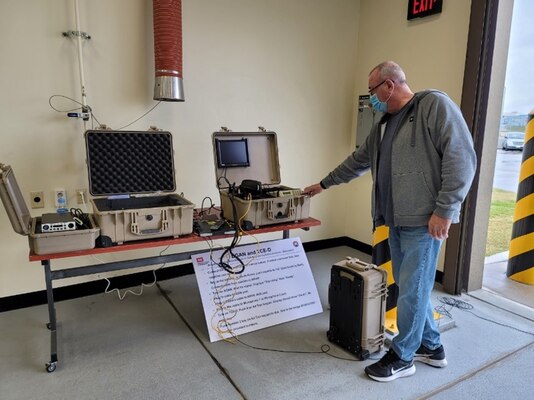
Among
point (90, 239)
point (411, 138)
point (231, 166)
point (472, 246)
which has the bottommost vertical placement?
point (472, 246)

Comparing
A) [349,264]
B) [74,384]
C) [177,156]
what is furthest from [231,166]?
Answer: [74,384]

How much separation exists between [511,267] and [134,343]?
10.5 feet

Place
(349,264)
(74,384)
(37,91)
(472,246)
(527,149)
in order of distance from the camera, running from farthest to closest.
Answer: (527,149)
(472,246)
(37,91)
(349,264)
(74,384)

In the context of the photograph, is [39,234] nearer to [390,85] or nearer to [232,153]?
[232,153]

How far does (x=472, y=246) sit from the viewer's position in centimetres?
289

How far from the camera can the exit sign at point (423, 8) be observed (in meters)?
2.96

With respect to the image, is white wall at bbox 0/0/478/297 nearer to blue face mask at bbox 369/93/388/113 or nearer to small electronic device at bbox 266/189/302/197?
small electronic device at bbox 266/189/302/197

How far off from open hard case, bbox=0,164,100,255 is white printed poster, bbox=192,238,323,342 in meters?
0.68

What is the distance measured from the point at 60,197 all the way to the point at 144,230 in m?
0.98

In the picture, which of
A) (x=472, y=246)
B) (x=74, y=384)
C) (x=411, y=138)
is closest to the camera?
(x=411, y=138)

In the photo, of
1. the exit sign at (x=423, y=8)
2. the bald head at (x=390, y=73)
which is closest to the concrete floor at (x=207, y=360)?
the bald head at (x=390, y=73)

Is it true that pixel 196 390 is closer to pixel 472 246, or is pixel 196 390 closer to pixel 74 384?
pixel 74 384

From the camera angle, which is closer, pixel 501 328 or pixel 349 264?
pixel 349 264

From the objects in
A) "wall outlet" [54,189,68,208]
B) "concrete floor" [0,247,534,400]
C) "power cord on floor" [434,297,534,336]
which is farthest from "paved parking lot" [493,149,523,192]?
"wall outlet" [54,189,68,208]
